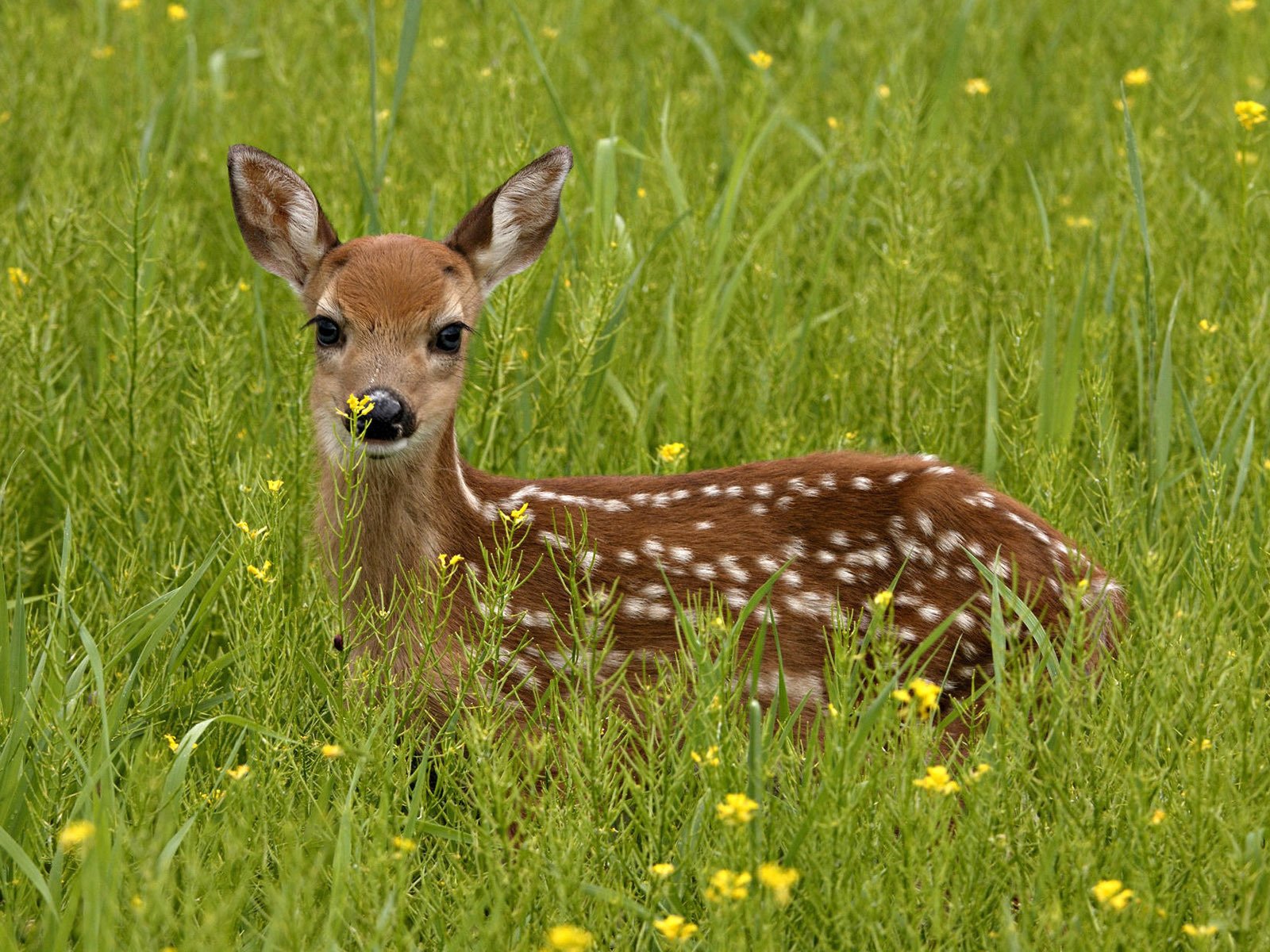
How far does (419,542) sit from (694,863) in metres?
1.32

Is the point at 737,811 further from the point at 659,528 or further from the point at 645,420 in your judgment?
the point at 645,420

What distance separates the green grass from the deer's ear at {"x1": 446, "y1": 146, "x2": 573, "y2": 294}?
0.19 m

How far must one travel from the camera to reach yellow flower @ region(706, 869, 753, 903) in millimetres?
2381

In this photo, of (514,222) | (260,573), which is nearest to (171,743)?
(260,573)

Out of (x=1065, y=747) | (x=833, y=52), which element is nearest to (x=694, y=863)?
(x=1065, y=747)

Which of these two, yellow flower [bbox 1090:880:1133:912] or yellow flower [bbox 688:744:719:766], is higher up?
yellow flower [bbox 688:744:719:766]

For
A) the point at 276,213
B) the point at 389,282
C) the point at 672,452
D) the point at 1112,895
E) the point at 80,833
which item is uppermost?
the point at 276,213

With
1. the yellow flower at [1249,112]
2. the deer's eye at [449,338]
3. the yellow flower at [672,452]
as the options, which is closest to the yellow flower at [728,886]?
the deer's eye at [449,338]

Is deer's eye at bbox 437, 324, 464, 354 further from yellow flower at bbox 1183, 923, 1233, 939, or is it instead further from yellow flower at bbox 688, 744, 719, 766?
yellow flower at bbox 1183, 923, 1233, 939

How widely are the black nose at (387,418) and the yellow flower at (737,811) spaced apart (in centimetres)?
137

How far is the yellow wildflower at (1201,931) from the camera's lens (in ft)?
7.95

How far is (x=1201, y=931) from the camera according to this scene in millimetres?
2436

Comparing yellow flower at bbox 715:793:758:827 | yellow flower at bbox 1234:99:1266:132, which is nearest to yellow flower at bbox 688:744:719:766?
yellow flower at bbox 715:793:758:827

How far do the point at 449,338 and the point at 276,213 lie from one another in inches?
25.0
